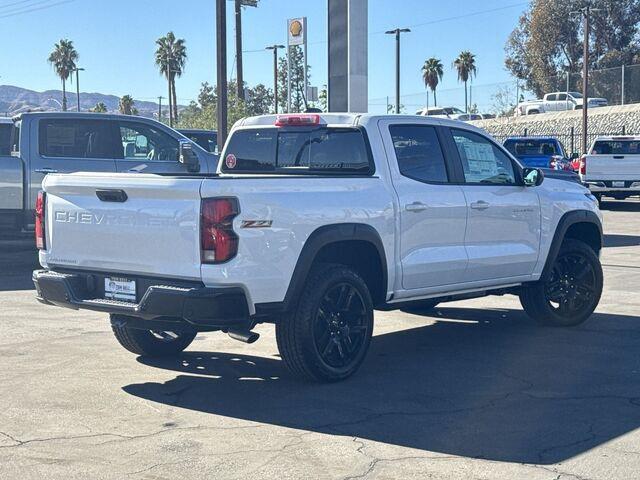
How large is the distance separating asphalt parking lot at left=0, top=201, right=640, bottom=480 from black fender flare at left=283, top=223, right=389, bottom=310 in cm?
75

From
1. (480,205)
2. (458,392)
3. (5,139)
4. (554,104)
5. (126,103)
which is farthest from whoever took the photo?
(126,103)

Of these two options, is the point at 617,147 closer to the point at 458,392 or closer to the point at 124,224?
the point at 458,392

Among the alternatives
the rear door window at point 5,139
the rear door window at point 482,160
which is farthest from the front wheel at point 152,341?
the rear door window at point 5,139

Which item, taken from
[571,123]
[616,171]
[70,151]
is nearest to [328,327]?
[70,151]

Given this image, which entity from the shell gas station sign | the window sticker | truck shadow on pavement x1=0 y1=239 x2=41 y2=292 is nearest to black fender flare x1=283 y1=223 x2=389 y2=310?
the window sticker

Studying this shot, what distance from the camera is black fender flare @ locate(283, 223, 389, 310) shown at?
6.86 metres

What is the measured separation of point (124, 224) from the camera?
6.86m

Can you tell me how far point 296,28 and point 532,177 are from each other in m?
12.2

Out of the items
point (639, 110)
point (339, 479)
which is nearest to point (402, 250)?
point (339, 479)

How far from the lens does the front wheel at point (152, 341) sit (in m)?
8.09

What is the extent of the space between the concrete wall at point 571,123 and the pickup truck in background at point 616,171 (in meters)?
20.4

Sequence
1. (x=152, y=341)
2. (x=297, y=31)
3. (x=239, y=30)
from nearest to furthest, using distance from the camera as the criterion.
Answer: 1. (x=152, y=341)
2. (x=297, y=31)
3. (x=239, y=30)

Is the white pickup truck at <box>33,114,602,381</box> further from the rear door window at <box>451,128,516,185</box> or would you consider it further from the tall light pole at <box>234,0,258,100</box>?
the tall light pole at <box>234,0,258,100</box>

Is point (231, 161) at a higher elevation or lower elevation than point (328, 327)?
higher
